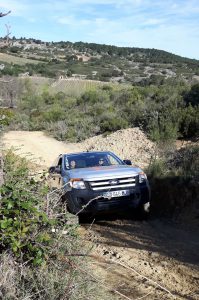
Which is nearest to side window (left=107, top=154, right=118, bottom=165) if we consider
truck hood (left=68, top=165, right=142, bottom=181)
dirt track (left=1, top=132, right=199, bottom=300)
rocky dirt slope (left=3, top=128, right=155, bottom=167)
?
truck hood (left=68, top=165, right=142, bottom=181)

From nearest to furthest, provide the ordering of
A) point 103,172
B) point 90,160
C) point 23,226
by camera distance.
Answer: point 23,226 → point 103,172 → point 90,160

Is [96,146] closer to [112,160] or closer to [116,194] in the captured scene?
[112,160]

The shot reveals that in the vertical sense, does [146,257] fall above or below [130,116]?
above

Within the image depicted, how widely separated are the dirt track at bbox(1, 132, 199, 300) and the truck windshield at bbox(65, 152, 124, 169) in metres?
1.22

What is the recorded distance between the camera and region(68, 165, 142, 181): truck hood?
8523 millimetres

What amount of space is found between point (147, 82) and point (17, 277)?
5473cm

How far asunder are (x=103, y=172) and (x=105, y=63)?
8988cm

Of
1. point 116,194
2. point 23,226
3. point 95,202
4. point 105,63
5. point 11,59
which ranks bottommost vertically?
point 95,202

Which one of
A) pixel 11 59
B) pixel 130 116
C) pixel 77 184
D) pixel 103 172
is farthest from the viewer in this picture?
pixel 130 116

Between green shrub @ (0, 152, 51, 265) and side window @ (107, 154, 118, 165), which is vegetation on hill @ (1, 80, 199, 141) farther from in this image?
green shrub @ (0, 152, 51, 265)

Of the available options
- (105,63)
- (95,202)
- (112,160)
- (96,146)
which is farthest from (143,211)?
(105,63)

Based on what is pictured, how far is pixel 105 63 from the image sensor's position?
9669 centimetres

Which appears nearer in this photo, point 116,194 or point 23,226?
point 23,226

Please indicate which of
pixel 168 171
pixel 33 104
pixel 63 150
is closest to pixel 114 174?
pixel 168 171
